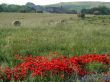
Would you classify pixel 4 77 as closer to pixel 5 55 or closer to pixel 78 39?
pixel 5 55

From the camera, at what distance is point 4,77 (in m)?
9.13

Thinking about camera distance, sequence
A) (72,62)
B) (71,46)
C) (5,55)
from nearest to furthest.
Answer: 1. (72,62)
2. (5,55)
3. (71,46)

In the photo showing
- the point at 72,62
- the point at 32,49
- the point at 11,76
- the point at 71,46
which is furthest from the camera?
the point at 71,46

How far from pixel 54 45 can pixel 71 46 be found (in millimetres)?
752

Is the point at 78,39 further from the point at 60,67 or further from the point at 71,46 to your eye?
the point at 60,67

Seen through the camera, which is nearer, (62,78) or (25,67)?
(62,78)

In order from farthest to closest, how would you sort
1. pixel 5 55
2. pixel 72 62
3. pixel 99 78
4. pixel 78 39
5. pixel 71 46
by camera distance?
pixel 78 39
pixel 71 46
pixel 5 55
pixel 72 62
pixel 99 78

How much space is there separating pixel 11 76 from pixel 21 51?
3.94 meters

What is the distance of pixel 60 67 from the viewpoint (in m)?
9.37

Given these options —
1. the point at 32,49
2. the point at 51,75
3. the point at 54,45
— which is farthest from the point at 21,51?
the point at 51,75

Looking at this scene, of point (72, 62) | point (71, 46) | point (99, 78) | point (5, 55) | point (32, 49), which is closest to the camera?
point (99, 78)

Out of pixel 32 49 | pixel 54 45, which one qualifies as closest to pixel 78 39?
pixel 54 45

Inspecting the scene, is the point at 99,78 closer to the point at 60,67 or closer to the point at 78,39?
the point at 60,67

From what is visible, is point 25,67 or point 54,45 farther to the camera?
point 54,45
